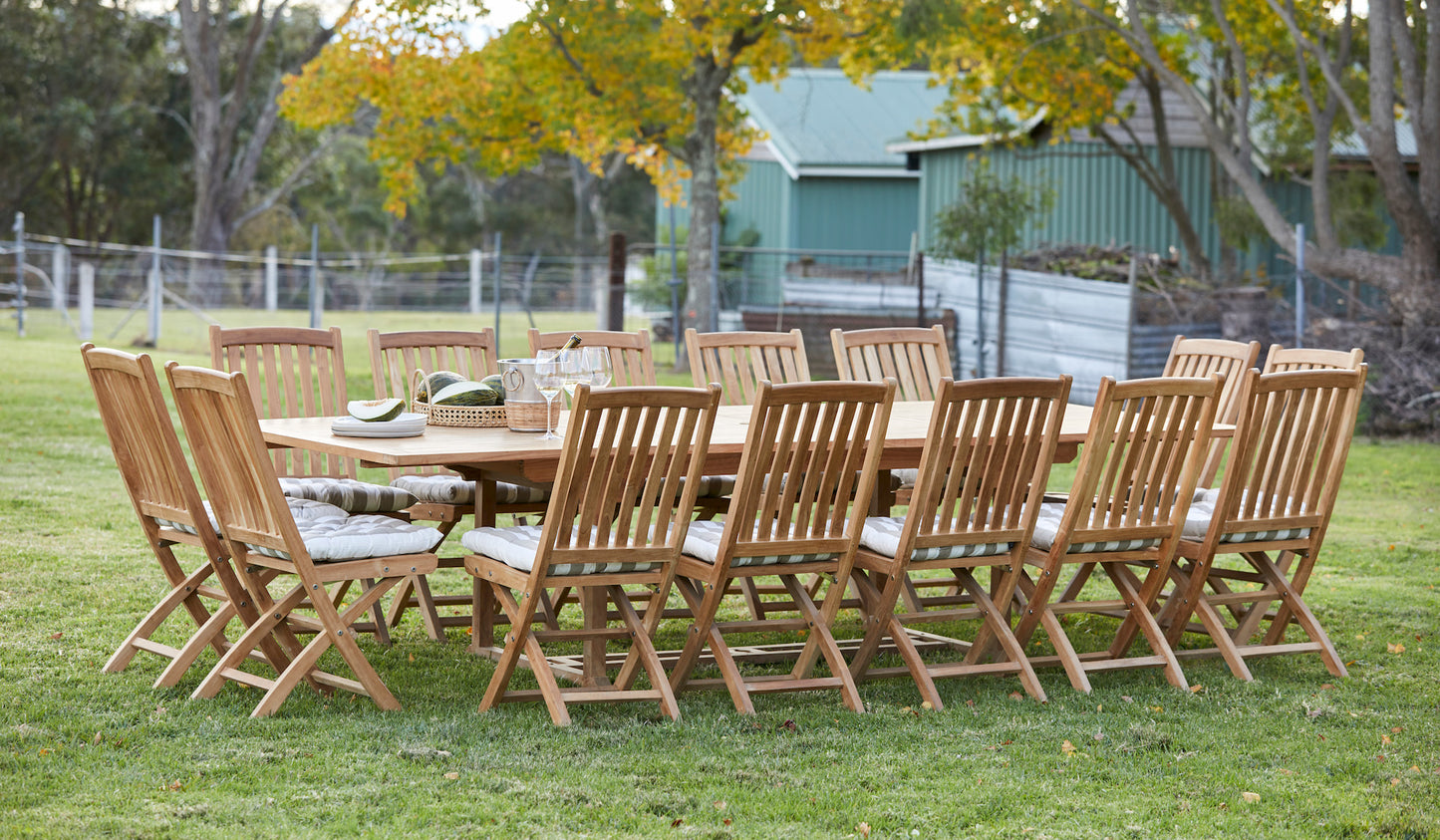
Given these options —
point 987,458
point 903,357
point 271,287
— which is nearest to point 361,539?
point 987,458

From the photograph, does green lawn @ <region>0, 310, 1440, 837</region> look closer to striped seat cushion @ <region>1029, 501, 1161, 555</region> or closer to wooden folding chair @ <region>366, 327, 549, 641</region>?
wooden folding chair @ <region>366, 327, 549, 641</region>

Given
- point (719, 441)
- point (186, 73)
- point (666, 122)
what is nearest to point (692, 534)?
point (719, 441)

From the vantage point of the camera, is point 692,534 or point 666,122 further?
point 666,122

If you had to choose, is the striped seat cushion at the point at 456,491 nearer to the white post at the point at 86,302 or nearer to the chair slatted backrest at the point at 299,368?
the chair slatted backrest at the point at 299,368

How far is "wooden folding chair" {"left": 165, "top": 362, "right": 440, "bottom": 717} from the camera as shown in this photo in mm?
4145

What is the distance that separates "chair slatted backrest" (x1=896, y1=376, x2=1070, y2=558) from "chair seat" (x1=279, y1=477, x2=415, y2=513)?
1838mm

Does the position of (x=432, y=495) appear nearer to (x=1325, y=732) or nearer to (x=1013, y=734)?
(x=1013, y=734)

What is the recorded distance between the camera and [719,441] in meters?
4.65

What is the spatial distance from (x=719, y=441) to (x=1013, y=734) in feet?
3.98

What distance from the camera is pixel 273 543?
4.23 m

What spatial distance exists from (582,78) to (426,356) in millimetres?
9788

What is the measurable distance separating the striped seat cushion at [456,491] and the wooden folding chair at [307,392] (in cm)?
12

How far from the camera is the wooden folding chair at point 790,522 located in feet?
14.0

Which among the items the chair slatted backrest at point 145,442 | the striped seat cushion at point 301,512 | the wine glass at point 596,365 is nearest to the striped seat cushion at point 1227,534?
the wine glass at point 596,365
